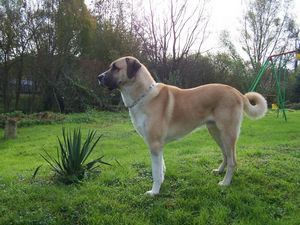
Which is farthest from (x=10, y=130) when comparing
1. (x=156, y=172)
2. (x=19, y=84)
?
(x=156, y=172)

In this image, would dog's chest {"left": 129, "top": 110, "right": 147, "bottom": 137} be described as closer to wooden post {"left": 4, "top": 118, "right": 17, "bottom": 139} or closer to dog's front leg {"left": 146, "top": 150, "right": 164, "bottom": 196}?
dog's front leg {"left": 146, "top": 150, "right": 164, "bottom": 196}

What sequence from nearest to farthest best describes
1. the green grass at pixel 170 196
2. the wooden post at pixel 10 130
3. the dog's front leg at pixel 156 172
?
the green grass at pixel 170 196, the dog's front leg at pixel 156 172, the wooden post at pixel 10 130

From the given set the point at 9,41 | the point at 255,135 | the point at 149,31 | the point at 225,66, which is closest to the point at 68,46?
the point at 9,41

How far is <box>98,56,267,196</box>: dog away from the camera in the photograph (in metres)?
5.02

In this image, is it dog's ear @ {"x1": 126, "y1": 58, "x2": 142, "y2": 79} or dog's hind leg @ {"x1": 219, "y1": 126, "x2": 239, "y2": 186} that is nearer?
dog's ear @ {"x1": 126, "y1": 58, "x2": 142, "y2": 79}

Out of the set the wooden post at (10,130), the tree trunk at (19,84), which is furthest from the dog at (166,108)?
the tree trunk at (19,84)

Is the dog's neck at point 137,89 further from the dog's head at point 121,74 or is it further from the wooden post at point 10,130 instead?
the wooden post at point 10,130

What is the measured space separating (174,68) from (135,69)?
1001 inches

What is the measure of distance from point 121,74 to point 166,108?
78 cm

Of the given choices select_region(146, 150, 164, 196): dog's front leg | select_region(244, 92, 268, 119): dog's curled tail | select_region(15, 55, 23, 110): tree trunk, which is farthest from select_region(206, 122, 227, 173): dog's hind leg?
select_region(15, 55, 23, 110): tree trunk

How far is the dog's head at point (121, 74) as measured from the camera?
511cm

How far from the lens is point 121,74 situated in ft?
16.8

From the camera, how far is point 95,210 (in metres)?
4.51

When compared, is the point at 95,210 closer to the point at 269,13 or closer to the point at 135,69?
the point at 135,69
